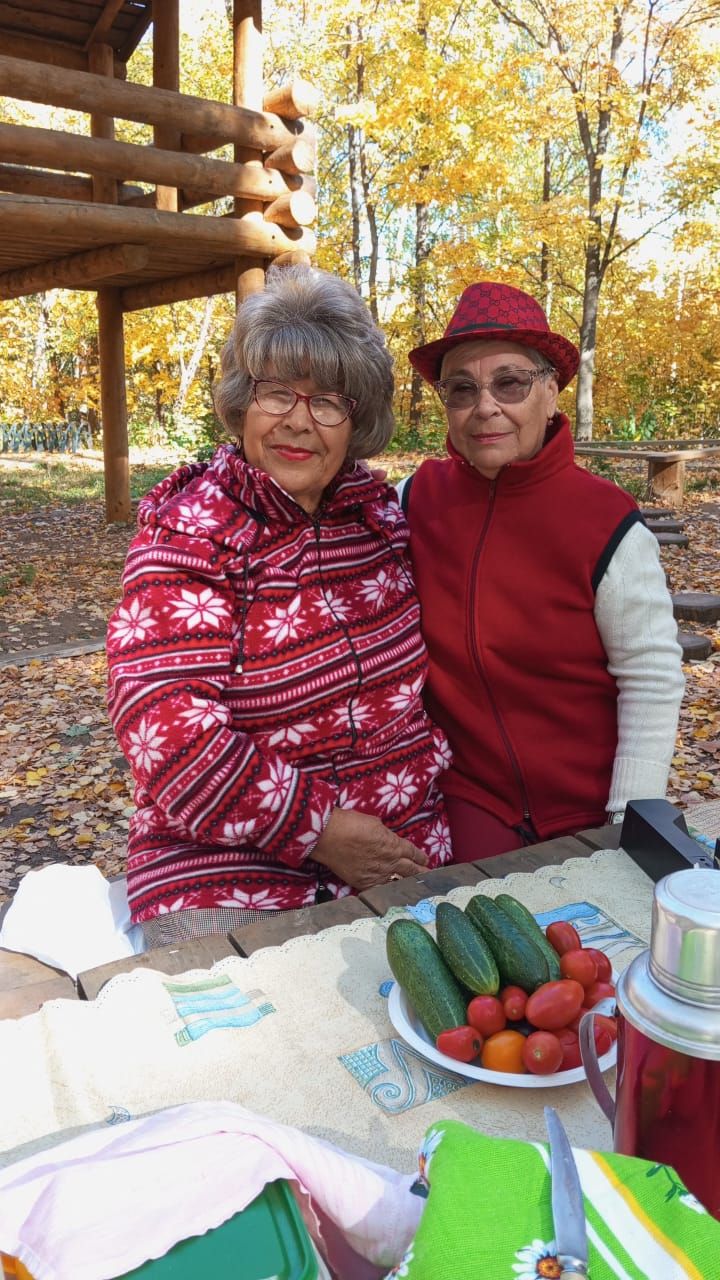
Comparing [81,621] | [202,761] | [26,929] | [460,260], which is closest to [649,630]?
[202,761]

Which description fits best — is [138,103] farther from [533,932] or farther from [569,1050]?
[569,1050]

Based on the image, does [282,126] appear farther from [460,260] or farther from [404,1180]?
[460,260]

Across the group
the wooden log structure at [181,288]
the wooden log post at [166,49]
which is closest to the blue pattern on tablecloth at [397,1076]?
the wooden log structure at [181,288]

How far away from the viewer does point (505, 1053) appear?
1.33 meters

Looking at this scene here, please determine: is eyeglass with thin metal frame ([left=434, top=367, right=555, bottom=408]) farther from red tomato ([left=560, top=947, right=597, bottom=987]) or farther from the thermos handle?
the thermos handle

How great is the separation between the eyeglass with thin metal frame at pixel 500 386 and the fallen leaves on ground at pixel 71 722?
2.87m

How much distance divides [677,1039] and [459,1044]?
1.84ft

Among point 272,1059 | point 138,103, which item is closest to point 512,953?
point 272,1059

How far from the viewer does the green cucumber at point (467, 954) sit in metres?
1.40

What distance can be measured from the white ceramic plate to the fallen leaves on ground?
3163 mm

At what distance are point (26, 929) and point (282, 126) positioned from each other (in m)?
7.72

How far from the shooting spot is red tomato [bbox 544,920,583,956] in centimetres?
148

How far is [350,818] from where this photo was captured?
228cm

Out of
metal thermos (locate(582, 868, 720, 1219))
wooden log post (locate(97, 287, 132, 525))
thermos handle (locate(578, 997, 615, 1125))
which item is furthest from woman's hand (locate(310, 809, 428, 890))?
wooden log post (locate(97, 287, 132, 525))
